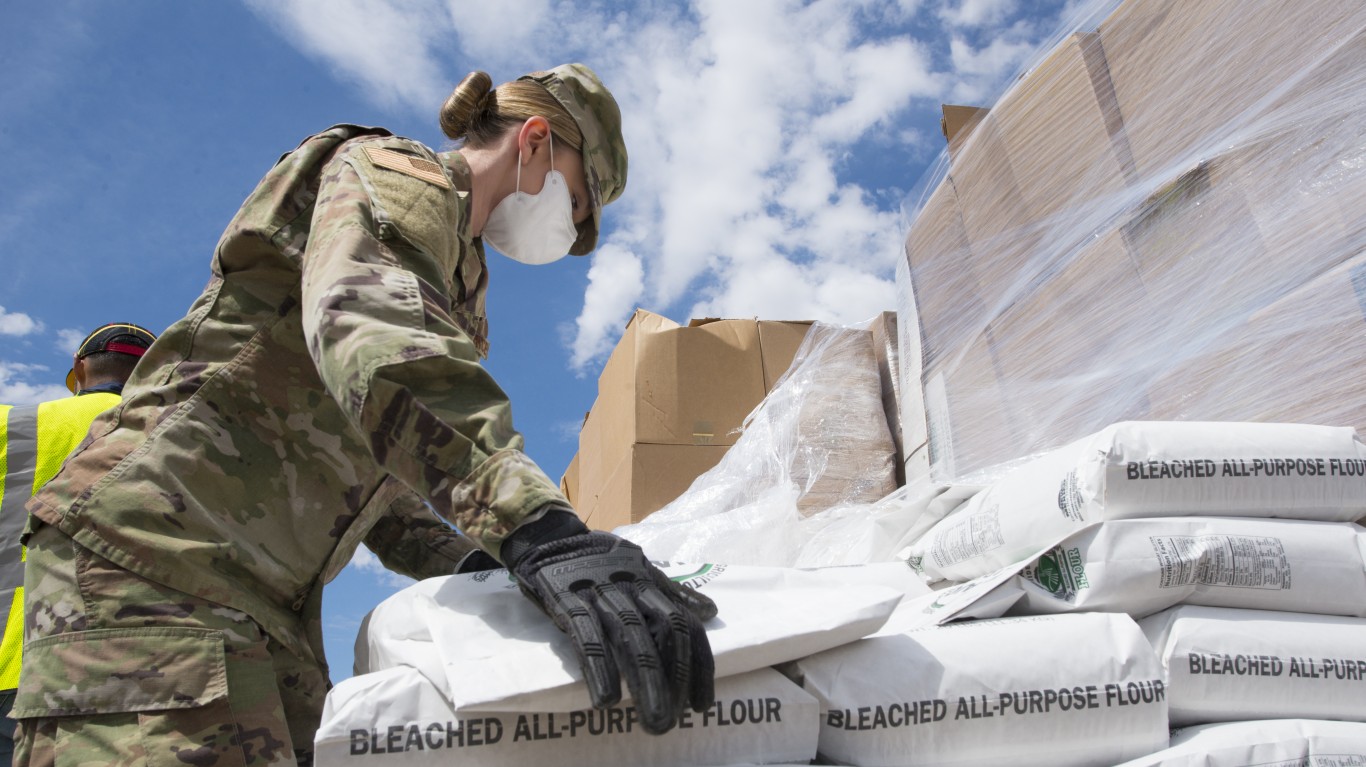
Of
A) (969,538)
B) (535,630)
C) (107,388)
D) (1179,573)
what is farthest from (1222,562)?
(107,388)

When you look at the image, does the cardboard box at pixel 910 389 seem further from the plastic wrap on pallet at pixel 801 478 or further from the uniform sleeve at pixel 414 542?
the uniform sleeve at pixel 414 542

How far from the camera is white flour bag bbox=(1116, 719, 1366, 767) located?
2.81 ft

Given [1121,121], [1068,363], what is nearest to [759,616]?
[1068,363]

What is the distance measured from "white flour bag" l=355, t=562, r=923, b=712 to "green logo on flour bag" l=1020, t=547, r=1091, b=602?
0.31m

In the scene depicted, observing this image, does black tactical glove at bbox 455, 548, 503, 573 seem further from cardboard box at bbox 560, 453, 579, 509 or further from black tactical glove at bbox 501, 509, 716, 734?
cardboard box at bbox 560, 453, 579, 509

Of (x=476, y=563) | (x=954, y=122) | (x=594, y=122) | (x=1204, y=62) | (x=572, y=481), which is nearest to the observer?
(x=476, y=563)

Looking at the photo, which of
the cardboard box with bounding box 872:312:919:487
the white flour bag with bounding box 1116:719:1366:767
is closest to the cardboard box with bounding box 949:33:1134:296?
the cardboard box with bounding box 872:312:919:487

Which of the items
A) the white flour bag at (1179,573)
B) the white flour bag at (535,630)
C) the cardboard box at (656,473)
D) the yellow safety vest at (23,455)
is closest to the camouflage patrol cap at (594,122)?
the white flour bag at (535,630)

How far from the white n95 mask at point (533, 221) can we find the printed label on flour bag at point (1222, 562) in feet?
2.64

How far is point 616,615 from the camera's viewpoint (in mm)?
579

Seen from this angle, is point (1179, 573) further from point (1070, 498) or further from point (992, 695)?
point (992, 695)

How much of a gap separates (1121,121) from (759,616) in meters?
1.34

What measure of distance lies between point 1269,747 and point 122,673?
3.35 feet

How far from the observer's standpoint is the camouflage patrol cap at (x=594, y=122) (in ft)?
3.86
